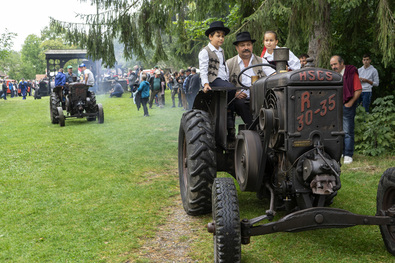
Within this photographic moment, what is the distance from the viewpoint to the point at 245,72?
5512 mm

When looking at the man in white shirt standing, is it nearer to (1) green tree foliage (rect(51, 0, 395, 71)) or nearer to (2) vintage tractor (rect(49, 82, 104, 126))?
(1) green tree foliage (rect(51, 0, 395, 71))

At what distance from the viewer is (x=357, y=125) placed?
8711 mm

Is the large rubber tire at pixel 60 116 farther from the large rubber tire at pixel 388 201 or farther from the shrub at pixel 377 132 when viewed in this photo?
the large rubber tire at pixel 388 201

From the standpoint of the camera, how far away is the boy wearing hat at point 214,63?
17.7 ft

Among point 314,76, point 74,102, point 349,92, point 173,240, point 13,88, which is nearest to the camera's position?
point 314,76

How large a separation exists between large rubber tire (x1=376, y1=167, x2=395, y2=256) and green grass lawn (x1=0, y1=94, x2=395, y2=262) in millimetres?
147

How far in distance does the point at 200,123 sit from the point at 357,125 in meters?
4.95

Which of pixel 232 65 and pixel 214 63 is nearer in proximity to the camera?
pixel 214 63

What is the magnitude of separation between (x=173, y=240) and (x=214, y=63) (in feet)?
7.45

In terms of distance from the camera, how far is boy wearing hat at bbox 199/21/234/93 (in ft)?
17.7

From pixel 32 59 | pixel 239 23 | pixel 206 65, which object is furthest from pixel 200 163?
pixel 32 59

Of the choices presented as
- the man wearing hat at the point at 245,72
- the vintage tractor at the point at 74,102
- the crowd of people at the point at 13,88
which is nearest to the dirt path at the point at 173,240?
the man wearing hat at the point at 245,72

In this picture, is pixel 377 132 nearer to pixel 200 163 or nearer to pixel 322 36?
pixel 322 36

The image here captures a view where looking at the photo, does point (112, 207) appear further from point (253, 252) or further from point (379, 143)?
point (379, 143)
